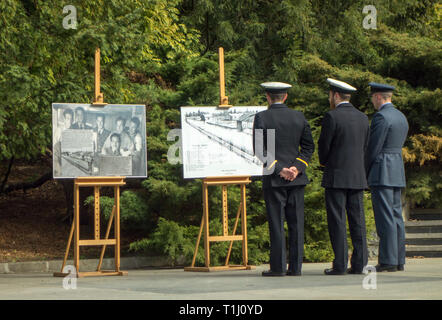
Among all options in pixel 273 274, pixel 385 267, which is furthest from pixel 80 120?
pixel 385 267

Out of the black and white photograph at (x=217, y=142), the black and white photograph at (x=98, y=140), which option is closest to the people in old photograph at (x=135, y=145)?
the black and white photograph at (x=98, y=140)

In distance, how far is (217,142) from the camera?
10.5 m

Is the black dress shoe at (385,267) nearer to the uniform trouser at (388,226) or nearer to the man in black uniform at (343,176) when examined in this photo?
the uniform trouser at (388,226)

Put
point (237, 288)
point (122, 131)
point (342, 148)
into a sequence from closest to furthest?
1. point (237, 288)
2. point (342, 148)
3. point (122, 131)

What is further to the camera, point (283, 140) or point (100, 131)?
point (100, 131)

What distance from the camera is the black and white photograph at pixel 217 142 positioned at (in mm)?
10312

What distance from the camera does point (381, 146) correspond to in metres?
8.94

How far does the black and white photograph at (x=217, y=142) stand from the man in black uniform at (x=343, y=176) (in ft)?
6.29

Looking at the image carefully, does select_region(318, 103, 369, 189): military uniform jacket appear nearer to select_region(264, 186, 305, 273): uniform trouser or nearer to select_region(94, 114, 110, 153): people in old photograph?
select_region(264, 186, 305, 273): uniform trouser

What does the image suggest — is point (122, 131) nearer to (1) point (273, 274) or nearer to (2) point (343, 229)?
(1) point (273, 274)

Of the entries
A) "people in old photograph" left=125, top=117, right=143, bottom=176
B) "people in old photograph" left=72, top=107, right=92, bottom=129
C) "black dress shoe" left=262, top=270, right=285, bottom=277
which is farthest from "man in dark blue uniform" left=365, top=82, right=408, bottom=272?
"people in old photograph" left=72, top=107, right=92, bottom=129

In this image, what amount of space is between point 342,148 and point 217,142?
2227 mm

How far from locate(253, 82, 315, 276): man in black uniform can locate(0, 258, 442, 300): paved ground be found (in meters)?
0.33

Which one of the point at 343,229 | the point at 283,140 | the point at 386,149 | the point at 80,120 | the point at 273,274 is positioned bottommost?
the point at 273,274
